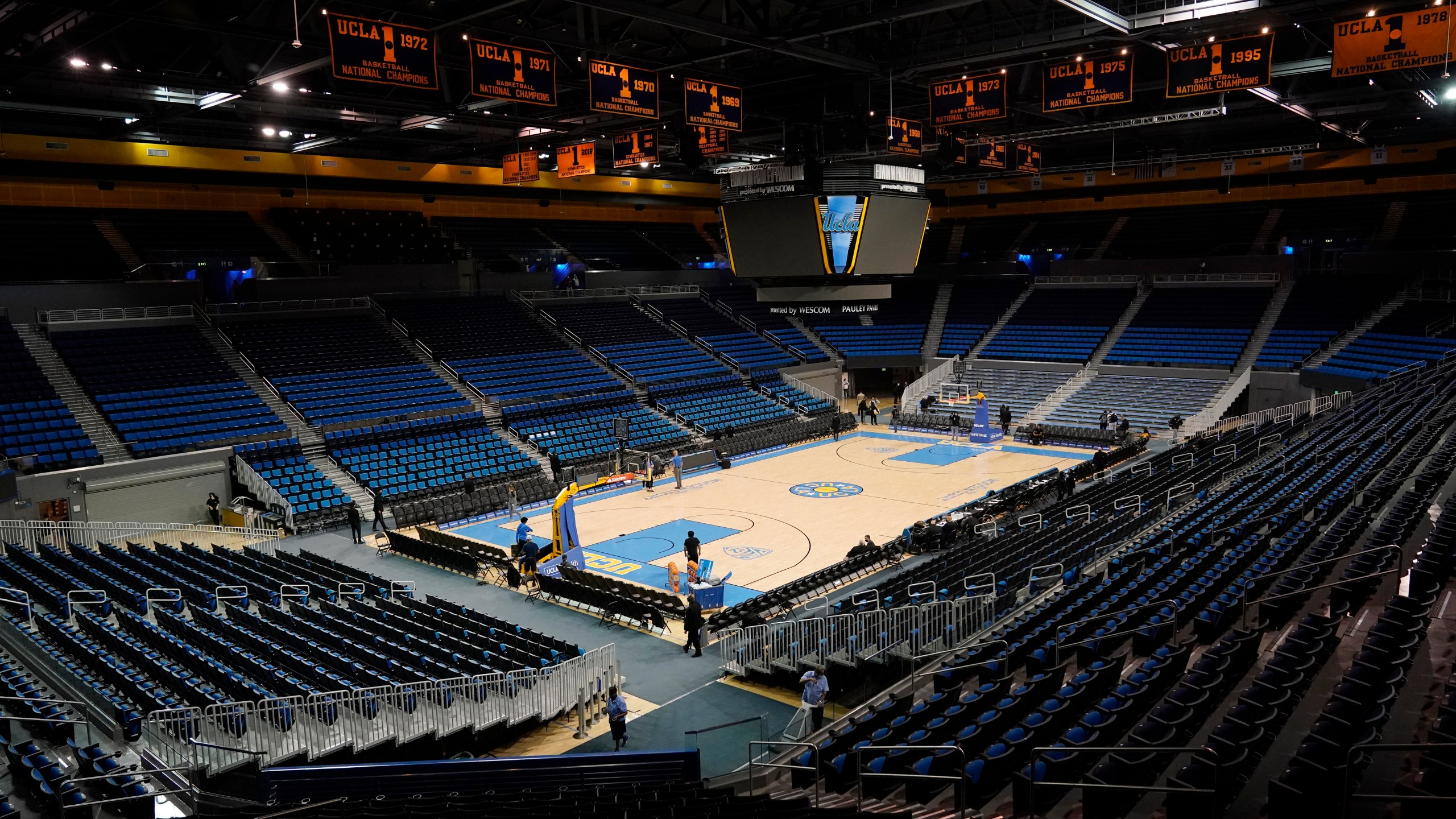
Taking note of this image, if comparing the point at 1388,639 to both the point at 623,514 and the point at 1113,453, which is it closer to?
the point at 623,514

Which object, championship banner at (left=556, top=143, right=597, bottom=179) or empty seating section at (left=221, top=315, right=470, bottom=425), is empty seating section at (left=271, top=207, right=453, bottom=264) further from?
championship banner at (left=556, top=143, right=597, bottom=179)

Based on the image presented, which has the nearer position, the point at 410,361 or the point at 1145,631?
the point at 1145,631

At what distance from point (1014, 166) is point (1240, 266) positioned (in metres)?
20.3

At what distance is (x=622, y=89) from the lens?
696 inches

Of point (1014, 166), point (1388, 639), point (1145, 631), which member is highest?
point (1014, 166)

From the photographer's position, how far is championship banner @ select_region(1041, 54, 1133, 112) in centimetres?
1780

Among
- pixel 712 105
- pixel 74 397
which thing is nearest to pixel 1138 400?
pixel 712 105

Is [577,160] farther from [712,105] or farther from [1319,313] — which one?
[1319,313]

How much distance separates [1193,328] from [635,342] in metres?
26.4

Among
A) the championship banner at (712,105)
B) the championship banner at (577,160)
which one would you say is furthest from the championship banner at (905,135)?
the championship banner at (577,160)

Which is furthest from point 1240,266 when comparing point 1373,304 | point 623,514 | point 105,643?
point 105,643

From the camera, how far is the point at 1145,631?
11.4 m

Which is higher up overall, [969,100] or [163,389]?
[969,100]

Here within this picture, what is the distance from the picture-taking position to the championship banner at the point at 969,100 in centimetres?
1944
